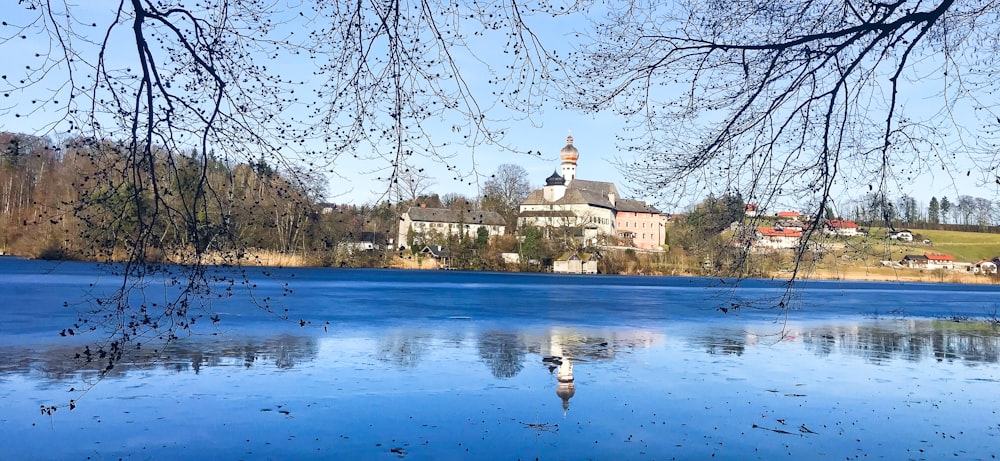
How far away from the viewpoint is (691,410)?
10.9 m

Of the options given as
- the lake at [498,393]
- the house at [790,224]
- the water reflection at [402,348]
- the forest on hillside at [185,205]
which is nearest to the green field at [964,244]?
the lake at [498,393]

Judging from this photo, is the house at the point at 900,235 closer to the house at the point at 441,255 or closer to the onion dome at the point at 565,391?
the onion dome at the point at 565,391

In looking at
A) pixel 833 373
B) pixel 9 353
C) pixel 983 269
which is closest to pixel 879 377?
pixel 833 373

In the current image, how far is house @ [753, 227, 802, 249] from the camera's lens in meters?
6.46

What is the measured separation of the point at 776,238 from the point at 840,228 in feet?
2.97

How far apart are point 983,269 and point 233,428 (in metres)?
88.0

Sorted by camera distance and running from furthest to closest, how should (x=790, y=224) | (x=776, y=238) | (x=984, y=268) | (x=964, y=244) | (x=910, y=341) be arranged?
(x=964, y=244) → (x=984, y=268) → (x=910, y=341) → (x=776, y=238) → (x=790, y=224)

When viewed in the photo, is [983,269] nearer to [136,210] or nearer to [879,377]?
[879,377]

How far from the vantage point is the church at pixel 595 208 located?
345ft

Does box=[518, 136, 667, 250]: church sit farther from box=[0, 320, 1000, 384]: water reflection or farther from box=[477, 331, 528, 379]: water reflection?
box=[477, 331, 528, 379]: water reflection

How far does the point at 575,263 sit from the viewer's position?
87.2 metres

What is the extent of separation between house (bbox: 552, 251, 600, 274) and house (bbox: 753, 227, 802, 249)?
262 ft

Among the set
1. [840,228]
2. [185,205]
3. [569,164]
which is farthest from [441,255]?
[185,205]

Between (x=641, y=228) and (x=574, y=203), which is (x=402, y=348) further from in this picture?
(x=641, y=228)
